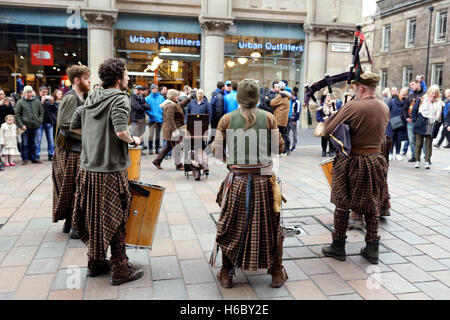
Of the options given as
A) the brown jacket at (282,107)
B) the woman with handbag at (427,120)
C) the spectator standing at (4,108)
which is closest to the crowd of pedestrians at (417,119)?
the woman with handbag at (427,120)

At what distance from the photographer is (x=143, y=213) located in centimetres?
387

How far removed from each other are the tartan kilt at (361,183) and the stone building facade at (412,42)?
27039mm

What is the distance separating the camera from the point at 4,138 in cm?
945

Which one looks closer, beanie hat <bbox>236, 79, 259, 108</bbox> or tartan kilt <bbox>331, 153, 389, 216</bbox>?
beanie hat <bbox>236, 79, 259, 108</bbox>

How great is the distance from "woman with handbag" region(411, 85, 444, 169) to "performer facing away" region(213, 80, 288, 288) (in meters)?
7.60

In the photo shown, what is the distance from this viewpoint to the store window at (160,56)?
55.9 feet

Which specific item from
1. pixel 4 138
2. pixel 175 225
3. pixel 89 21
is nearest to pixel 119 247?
pixel 175 225

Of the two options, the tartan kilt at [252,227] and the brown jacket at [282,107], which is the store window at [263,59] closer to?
the brown jacket at [282,107]

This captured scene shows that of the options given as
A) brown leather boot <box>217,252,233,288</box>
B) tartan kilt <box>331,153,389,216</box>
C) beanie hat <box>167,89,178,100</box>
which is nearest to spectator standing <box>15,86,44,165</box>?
beanie hat <box>167,89,178,100</box>

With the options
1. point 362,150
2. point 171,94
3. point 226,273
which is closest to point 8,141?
point 171,94

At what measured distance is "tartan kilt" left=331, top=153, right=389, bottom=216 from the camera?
14.1 feet

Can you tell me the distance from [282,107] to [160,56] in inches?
324

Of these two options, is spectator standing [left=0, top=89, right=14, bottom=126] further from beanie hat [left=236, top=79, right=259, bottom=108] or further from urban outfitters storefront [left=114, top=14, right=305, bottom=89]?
beanie hat [left=236, top=79, right=259, bottom=108]

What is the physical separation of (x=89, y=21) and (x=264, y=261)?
14.9 metres
